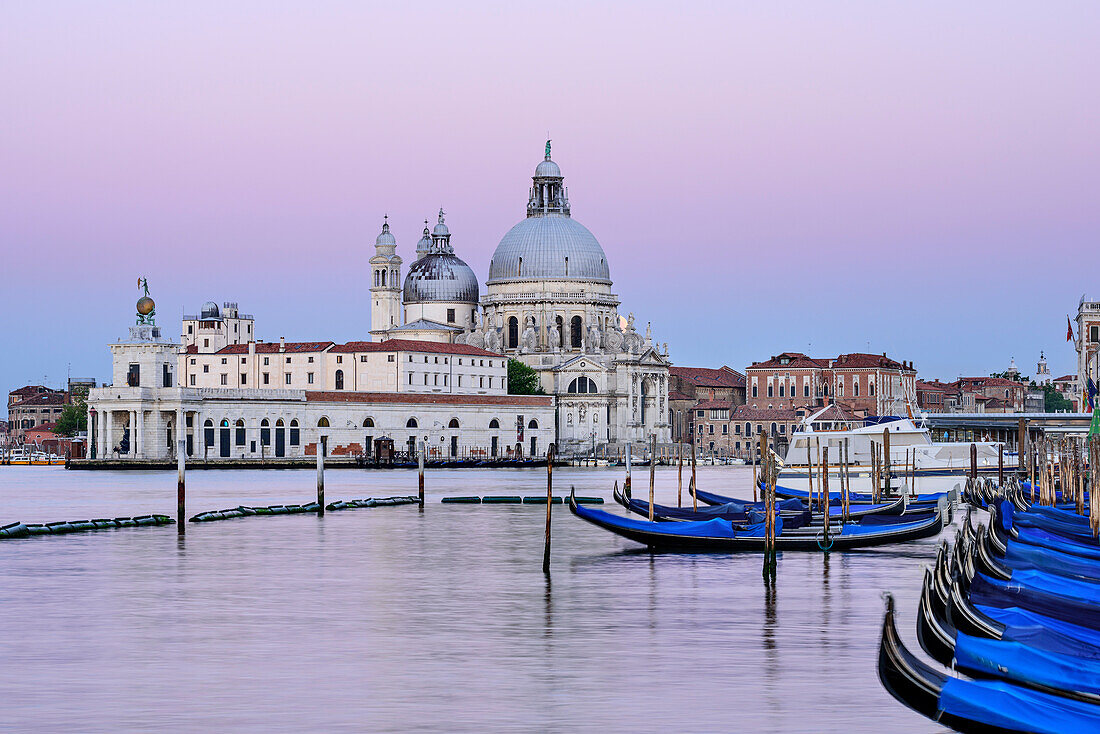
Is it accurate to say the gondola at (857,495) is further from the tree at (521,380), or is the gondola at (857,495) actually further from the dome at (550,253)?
the dome at (550,253)

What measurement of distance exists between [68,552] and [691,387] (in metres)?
104

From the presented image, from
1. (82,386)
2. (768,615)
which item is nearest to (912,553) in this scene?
(768,615)

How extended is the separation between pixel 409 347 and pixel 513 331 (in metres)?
18.0

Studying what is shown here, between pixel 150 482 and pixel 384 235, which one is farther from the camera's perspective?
pixel 384 235

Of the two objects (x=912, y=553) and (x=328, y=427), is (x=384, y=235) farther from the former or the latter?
Answer: (x=912, y=553)

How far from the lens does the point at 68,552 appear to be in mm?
35531

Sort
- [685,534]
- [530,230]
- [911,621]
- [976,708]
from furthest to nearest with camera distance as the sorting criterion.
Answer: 1. [530,230]
2. [685,534]
3. [911,621]
4. [976,708]

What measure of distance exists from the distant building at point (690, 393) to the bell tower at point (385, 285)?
2235cm

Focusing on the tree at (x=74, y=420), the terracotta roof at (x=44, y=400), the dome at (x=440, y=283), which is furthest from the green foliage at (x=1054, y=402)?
the terracotta roof at (x=44, y=400)

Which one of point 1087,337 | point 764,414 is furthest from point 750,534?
point 764,414

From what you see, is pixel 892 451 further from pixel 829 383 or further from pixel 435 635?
pixel 829 383

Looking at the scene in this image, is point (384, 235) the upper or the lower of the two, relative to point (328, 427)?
upper

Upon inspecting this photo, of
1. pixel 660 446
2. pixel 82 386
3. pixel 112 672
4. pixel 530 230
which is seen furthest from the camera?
pixel 82 386

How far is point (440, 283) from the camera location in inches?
5349
